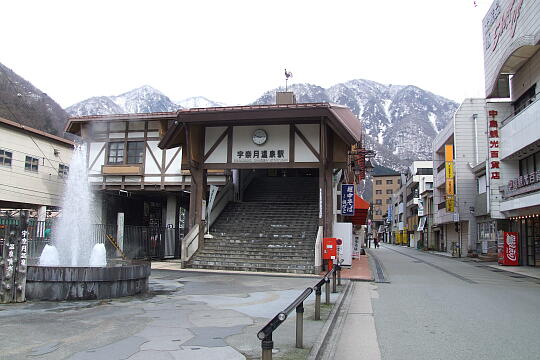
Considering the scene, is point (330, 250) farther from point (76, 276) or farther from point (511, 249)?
point (511, 249)

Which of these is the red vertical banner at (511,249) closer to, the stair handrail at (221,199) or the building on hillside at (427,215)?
the stair handrail at (221,199)

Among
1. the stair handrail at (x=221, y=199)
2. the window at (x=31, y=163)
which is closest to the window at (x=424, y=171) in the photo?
the stair handrail at (x=221, y=199)

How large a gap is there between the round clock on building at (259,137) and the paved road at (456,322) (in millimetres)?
8434

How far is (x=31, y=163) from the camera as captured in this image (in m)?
24.4

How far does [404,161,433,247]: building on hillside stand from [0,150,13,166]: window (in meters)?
50.4

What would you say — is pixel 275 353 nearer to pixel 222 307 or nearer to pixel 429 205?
pixel 222 307

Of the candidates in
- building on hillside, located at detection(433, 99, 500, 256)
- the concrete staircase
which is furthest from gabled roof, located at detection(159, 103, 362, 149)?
building on hillside, located at detection(433, 99, 500, 256)

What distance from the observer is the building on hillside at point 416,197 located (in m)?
62.1

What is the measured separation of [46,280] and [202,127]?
12300mm

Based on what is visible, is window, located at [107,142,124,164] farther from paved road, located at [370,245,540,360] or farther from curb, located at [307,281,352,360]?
curb, located at [307,281,352,360]

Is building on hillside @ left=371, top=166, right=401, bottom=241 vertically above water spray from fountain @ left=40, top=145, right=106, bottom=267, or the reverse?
building on hillside @ left=371, top=166, right=401, bottom=241

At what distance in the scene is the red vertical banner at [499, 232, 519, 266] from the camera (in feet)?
83.7

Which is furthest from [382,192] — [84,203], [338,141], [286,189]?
[84,203]

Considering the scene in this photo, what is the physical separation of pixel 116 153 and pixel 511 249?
2268cm
